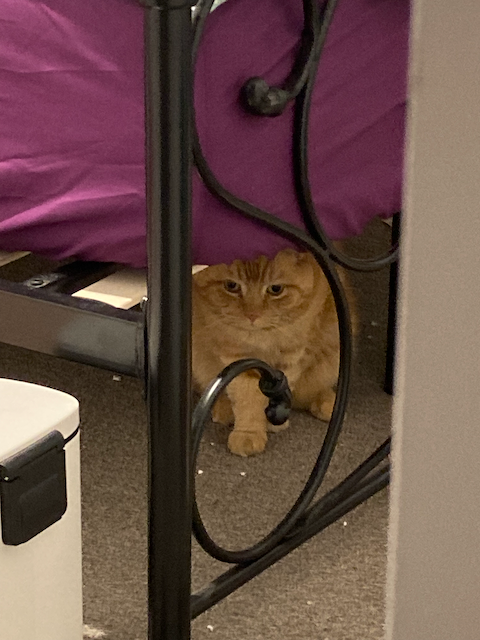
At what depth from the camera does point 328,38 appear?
997 millimetres

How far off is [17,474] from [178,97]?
323mm

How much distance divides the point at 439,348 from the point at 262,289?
0.98 metres

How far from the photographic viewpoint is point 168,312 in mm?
806

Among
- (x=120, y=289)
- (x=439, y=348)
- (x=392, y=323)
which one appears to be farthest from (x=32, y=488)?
(x=392, y=323)

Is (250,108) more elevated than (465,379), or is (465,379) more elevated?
(250,108)

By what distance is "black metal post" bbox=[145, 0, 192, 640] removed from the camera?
73 cm

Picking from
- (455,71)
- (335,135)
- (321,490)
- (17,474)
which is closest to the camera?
(455,71)

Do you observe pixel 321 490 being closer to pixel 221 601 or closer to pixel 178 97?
pixel 221 601

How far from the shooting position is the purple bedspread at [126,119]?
880 mm

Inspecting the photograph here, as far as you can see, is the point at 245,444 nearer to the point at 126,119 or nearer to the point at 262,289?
the point at 262,289

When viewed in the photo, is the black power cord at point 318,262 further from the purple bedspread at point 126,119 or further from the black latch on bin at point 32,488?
the black latch on bin at point 32,488

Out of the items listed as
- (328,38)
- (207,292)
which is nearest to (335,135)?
(328,38)

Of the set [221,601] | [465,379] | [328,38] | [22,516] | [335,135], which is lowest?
[221,601]

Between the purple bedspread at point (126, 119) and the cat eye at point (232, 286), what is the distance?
41 cm
